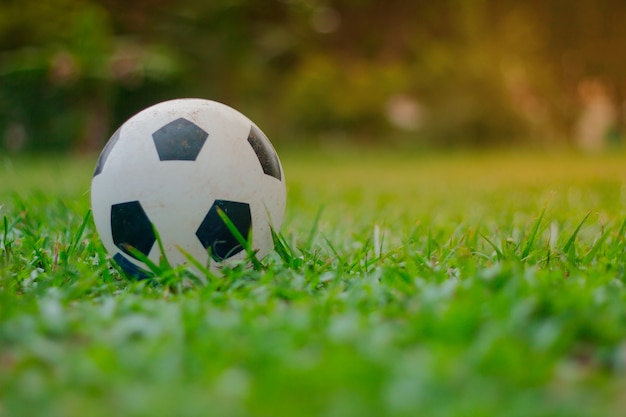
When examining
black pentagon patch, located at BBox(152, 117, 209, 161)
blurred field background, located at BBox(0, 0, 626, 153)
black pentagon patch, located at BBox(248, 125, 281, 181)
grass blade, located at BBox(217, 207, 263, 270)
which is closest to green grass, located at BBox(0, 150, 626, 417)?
grass blade, located at BBox(217, 207, 263, 270)

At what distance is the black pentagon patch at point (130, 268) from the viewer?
72.1 inches

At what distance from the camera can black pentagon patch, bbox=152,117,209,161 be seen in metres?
1.81

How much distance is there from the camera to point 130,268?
1.85 metres

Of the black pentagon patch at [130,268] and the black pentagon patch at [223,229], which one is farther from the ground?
the black pentagon patch at [223,229]

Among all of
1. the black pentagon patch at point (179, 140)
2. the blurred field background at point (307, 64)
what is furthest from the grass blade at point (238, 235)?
the blurred field background at point (307, 64)

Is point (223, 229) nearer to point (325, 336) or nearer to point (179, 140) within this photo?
point (179, 140)

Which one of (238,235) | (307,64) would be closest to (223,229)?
(238,235)

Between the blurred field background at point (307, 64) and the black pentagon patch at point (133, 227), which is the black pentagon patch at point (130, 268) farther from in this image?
the blurred field background at point (307, 64)

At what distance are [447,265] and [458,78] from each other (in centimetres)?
1486

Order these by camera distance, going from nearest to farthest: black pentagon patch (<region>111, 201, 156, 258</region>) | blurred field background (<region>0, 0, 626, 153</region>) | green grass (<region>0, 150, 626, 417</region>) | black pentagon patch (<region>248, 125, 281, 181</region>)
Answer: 1. green grass (<region>0, 150, 626, 417</region>)
2. black pentagon patch (<region>111, 201, 156, 258</region>)
3. black pentagon patch (<region>248, 125, 281, 181</region>)
4. blurred field background (<region>0, 0, 626, 153</region>)

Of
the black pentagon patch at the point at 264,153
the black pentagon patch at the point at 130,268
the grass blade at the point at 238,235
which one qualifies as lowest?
the black pentagon patch at the point at 130,268

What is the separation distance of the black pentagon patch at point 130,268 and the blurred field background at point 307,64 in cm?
1199

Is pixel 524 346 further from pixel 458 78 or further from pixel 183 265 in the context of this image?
pixel 458 78

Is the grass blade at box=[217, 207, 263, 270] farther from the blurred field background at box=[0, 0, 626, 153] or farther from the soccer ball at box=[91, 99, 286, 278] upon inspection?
the blurred field background at box=[0, 0, 626, 153]
